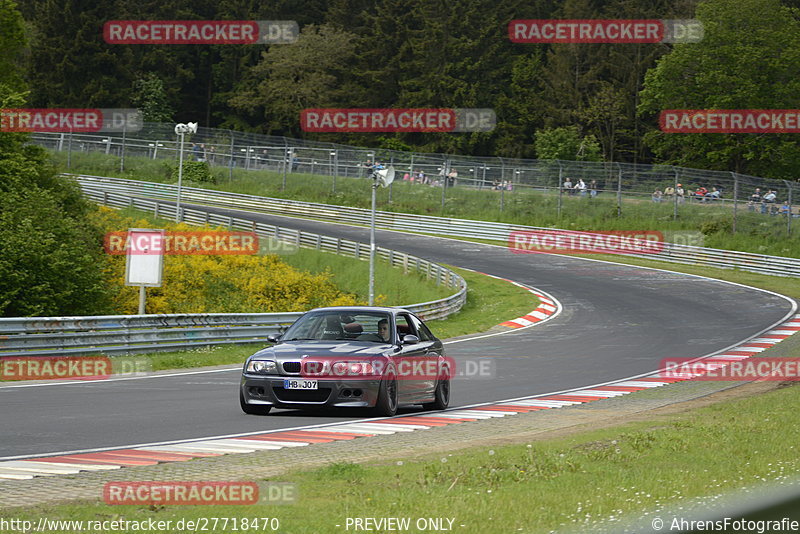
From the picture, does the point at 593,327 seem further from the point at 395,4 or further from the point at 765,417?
the point at 395,4

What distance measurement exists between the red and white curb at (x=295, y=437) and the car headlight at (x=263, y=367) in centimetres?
108

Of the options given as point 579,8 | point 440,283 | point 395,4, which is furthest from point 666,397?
point 395,4

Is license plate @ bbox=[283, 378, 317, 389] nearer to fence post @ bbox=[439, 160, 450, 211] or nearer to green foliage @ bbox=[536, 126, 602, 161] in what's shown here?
fence post @ bbox=[439, 160, 450, 211]

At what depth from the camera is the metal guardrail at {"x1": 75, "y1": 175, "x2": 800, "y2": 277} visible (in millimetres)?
48938

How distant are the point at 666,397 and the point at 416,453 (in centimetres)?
813

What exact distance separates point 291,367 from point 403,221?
47.1 meters

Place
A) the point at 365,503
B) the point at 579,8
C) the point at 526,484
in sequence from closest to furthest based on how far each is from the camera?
the point at 365,503 < the point at 526,484 < the point at 579,8

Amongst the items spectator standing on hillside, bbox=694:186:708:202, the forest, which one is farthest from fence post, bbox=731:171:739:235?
the forest

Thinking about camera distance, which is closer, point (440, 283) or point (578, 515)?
point (578, 515)

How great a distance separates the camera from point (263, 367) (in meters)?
13.4

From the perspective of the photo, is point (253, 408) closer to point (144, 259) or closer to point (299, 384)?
point (299, 384)

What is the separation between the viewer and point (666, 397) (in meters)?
17.5

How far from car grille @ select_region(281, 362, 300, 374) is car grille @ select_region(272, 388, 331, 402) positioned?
236 mm

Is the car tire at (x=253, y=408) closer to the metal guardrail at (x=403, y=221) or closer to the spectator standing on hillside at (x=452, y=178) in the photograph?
the metal guardrail at (x=403, y=221)
